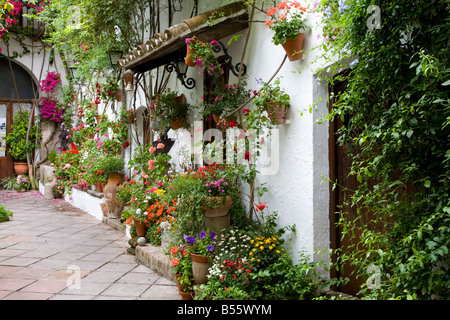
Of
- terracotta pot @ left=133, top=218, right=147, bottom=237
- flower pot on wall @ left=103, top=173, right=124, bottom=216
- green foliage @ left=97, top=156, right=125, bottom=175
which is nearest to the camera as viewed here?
terracotta pot @ left=133, top=218, right=147, bottom=237

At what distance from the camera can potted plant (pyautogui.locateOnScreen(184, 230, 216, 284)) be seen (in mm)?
3721

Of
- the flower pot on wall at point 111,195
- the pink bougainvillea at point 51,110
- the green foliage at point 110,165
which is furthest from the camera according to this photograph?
the pink bougainvillea at point 51,110

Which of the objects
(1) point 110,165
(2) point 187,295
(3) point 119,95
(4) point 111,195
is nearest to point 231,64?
(2) point 187,295

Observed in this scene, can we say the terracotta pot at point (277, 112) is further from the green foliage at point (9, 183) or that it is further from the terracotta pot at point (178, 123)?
the green foliage at point (9, 183)

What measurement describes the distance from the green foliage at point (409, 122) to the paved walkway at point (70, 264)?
7.71 feet

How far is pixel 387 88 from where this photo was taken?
2.33 meters

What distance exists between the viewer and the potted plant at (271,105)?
367 centimetres

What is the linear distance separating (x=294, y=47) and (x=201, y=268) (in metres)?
2.15

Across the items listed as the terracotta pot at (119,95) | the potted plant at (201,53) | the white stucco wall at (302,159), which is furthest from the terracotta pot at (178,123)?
the terracotta pot at (119,95)

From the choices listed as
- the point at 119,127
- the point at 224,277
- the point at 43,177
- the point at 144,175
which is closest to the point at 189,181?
the point at 224,277

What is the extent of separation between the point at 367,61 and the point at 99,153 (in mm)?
7083

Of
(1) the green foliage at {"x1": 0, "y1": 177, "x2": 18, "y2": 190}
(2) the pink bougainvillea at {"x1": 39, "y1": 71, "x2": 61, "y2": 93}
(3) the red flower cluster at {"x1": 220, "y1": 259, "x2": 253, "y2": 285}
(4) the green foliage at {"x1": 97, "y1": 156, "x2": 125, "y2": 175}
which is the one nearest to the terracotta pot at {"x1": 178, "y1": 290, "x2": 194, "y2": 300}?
(3) the red flower cluster at {"x1": 220, "y1": 259, "x2": 253, "y2": 285}

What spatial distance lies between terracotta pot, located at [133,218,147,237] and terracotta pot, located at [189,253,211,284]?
1.79m

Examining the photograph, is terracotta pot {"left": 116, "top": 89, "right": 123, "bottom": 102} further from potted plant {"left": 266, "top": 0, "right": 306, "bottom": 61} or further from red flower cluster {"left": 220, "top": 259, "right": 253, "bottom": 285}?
red flower cluster {"left": 220, "top": 259, "right": 253, "bottom": 285}
